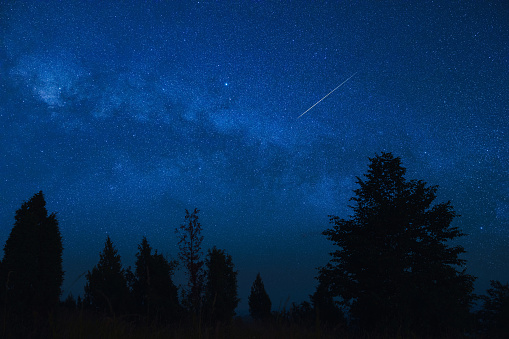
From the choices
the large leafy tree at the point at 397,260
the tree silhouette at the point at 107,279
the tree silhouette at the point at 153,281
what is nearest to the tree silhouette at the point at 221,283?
the tree silhouette at the point at 153,281

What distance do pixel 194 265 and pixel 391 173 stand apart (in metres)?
15.1

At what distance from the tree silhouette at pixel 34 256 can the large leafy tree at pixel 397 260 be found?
1359 cm

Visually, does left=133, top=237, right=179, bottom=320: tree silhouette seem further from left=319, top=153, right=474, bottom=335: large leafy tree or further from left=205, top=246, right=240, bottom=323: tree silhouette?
left=319, top=153, right=474, bottom=335: large leafy tree

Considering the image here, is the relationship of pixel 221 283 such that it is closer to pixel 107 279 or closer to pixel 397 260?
pixel 107 279

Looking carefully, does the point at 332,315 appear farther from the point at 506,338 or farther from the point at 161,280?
the point at 506,338

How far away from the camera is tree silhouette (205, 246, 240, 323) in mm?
23453

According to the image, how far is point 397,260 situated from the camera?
15.9 metres

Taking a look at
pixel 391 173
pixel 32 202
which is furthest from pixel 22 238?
pixel 391 173

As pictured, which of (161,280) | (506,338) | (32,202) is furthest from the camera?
(161,280)

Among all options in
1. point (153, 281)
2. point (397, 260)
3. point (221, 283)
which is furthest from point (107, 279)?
point (397, 260)

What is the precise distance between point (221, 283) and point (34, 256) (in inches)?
500

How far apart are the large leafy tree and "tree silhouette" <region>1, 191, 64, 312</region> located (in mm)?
13585

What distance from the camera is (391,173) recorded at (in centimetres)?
1903

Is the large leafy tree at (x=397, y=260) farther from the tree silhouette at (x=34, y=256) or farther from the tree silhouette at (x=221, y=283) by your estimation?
the tree silhouette at (x=34, y=256)
